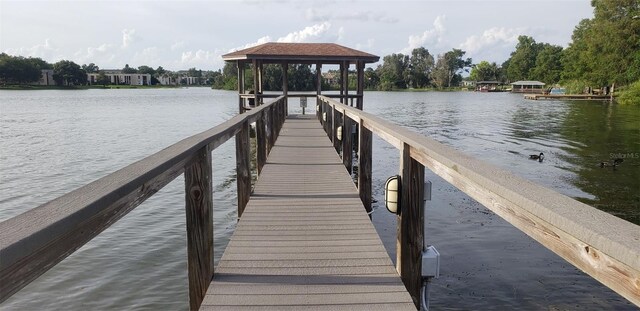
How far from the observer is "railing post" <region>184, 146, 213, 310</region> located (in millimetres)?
2871

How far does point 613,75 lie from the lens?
4888 cm

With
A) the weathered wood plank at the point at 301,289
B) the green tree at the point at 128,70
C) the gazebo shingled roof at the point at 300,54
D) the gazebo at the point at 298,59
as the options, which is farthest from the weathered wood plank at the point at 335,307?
the green tree at the point at 128,70

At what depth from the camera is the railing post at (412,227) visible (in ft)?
11.0

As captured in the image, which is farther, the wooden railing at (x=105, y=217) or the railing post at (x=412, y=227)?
the railing post at (x=412, y=227)

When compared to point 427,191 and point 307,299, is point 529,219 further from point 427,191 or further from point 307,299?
point 427,191

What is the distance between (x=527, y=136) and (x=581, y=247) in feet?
73.0

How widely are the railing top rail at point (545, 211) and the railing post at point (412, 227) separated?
61 centimetres

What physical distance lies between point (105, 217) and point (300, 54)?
60.7 ft

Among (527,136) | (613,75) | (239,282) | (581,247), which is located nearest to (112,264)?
(239,282)


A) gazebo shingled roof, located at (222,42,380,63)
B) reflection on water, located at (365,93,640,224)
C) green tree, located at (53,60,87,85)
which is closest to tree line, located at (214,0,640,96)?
reflection on water, located at (365,93,640,224)

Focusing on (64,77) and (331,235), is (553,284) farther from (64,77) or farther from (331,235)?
(64,77)

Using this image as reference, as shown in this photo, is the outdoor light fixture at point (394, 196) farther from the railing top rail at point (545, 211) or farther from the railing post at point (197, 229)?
the railing post at point (197, 229)

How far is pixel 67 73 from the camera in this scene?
113 metres

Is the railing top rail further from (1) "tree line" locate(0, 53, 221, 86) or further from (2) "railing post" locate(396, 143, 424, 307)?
(1) "tree line" locate(0, 53, 221, 86)
